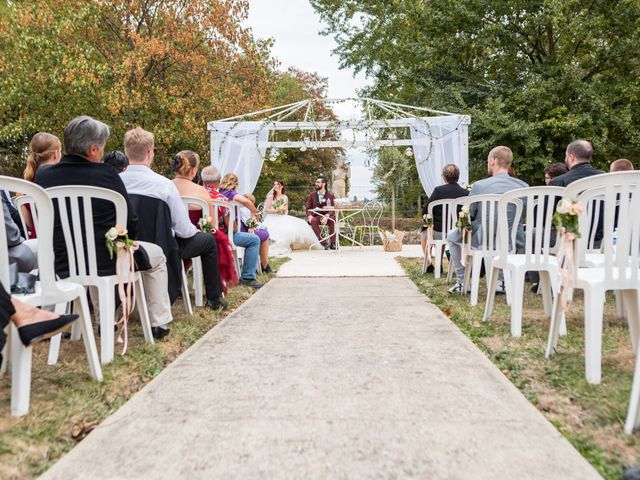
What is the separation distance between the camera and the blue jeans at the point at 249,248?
6.77 m

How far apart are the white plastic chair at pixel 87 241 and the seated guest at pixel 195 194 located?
1782 mm

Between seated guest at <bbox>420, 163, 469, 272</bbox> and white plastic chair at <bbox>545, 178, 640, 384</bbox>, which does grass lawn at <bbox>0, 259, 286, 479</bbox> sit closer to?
white plastic chair at <bbox>545, 178, 640, 384</bbox>

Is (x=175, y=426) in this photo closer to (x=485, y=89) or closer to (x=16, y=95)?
(x=16, y=95)

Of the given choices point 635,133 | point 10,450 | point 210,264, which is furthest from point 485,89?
point 10,450

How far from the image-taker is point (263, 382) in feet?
9.73

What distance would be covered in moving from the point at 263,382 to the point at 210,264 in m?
2.24

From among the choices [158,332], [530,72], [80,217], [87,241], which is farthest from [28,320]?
[530,72]

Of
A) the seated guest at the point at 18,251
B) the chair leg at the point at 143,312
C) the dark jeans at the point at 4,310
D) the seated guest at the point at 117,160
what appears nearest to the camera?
the dark jeans at the point at 4,310

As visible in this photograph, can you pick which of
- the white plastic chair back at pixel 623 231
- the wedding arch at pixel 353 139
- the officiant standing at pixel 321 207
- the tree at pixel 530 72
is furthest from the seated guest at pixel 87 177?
the tree at pixel 530 72

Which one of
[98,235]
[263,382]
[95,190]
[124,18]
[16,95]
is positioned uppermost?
[124,18]

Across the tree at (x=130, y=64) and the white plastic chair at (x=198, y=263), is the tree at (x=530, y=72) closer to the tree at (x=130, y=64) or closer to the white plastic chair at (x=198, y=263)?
the tree at (x=130, y=64)

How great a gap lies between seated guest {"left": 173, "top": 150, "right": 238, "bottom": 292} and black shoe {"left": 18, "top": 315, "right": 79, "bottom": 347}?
278 centimetres

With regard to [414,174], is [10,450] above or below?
below

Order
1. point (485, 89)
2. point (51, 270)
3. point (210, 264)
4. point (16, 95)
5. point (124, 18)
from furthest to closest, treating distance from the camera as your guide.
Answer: point (485, 89)
point (124, 18)
point (16, 95)
point (210, 264)
point (51, 270)
